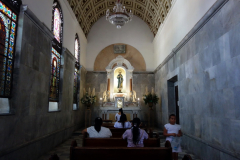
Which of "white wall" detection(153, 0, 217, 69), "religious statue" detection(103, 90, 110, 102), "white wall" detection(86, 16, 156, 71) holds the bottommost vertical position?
"religious statue" detection(103, 90, 110, 102)

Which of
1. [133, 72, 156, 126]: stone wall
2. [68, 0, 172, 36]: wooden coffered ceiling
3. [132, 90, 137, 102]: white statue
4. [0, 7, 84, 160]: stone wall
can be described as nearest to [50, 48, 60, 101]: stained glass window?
[0, 7, 84, 160]: stone wall

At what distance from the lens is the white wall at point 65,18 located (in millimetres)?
7266

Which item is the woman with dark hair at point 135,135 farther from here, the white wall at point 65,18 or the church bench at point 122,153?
the white wall at point 65,18

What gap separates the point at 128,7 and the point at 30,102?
514 inches

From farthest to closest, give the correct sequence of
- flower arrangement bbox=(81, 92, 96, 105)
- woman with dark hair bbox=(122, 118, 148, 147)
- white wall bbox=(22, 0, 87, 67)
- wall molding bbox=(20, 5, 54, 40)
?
flower arrangement bbox=(81, 92, 96, 105) → white wall bbox=(22, 0, 87, 67) → wall molding bbox=(20, 5, 54, 40) → woman with dark hair bbox=(122, 118, 148, 147)

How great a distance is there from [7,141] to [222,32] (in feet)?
21.5

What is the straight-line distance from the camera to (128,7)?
17062mm

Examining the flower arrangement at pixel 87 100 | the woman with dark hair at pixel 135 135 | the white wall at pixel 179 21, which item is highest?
the white wall at pixel 179 21

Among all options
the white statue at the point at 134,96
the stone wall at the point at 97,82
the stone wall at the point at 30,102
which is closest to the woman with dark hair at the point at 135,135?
the stone wall at the point at 30,102

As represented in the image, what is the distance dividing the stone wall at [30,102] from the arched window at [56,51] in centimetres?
82

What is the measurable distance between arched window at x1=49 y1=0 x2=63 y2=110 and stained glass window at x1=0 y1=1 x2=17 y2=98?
10.6ft

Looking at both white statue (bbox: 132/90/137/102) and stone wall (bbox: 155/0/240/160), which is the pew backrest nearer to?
stone wall (bbox: 155/0/240/160)

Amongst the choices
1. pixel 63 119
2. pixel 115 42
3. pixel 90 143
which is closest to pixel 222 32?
pixel 90 143

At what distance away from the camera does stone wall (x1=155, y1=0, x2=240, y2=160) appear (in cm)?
507
